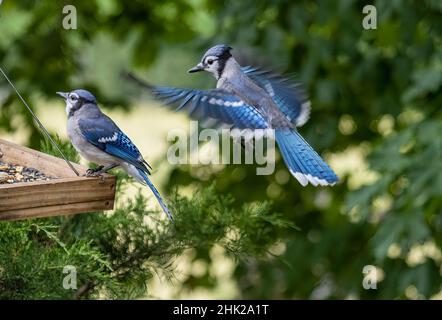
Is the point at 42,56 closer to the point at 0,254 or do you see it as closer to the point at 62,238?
the point at 62,238

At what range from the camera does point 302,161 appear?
2.03 metres

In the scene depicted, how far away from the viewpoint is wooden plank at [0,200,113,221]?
2435mm

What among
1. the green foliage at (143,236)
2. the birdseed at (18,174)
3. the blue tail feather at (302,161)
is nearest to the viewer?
the blue tail feather at (302,161)

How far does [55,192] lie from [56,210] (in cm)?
5

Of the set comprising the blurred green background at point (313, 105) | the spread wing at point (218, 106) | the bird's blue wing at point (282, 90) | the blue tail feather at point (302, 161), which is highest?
the blurred green background at point (313, 105)

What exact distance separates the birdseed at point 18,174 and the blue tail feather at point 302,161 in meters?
0.96

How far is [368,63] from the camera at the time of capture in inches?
209

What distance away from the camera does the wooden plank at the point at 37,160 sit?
9.28 feet

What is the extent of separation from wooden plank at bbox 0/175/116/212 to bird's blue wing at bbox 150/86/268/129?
63cm

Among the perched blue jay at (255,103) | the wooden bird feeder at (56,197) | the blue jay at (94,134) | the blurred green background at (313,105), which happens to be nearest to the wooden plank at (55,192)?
the wooden bird feeder at (56,197)

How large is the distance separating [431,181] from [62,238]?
64.6 inches

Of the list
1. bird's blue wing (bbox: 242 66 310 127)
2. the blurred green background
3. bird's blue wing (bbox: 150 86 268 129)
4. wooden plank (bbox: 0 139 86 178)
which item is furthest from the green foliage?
bird's blue wing (bbox: 150 86 268 129)

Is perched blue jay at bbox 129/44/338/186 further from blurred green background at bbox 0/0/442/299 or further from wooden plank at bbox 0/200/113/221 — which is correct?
blurred green background at bbox 0/0/442/299

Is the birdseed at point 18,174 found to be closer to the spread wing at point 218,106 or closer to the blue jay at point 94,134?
the blue jay at point 94,134
